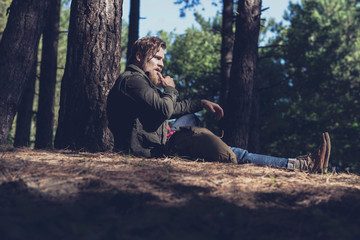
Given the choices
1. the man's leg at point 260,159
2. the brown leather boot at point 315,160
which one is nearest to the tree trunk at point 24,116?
the man's leg at point 260,159

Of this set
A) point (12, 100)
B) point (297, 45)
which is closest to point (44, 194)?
point (12, 100)

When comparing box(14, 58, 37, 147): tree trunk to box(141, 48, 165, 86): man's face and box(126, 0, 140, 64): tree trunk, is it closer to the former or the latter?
box(126, 0, 140, 64): tree trunk

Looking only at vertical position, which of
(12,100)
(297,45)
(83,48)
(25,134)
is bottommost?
(25,134)

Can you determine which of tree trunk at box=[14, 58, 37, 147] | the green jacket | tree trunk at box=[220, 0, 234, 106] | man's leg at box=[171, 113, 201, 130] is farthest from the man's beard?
Answer: tree trunk at box=[14, 58, 37, 147]

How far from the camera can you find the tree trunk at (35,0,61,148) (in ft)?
41.4

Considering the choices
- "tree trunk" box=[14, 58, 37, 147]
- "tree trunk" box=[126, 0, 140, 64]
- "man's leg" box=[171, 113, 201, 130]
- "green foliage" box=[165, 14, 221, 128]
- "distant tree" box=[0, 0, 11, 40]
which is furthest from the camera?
"distant tree" box=[0, 0, 11, 40]

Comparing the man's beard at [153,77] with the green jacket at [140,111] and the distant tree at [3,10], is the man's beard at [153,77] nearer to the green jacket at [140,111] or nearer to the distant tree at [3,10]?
the green jacket at [140,111]

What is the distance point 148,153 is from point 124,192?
189cm

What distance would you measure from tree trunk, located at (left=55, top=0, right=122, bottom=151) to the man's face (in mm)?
854

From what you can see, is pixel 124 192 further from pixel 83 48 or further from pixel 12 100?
pixel 12 100

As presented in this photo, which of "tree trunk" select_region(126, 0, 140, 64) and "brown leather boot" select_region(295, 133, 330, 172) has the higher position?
"tree trunk" select_region(126, 0, 140, 64)

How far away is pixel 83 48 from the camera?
600 cm

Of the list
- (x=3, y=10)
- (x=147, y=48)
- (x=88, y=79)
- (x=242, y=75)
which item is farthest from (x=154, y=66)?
(x=3, y=10)

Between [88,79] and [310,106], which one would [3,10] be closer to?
[310,106]
